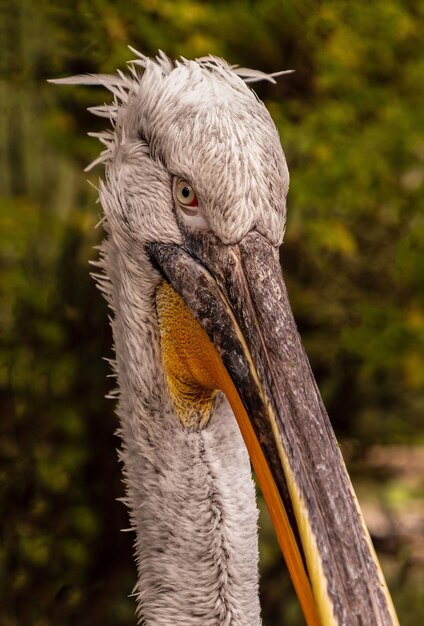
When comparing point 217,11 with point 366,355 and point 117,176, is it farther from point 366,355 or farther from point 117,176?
point 117,176

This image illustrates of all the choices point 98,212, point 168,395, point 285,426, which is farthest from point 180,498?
point 98,212

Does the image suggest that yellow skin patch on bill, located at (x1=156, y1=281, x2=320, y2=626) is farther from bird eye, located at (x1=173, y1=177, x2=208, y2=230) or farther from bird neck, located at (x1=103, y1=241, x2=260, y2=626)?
bird eye, located at (x1=173, y1=177, x2=208, y2=230)

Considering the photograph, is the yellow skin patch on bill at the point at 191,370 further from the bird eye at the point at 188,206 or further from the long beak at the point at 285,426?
the bird eye at the point at 188,206

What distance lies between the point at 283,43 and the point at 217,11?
742mm

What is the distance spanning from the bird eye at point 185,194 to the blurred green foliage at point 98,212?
2.46 m

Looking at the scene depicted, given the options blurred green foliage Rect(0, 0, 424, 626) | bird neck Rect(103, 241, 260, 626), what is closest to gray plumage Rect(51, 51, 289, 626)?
bird neck Rect(103, 241, 260, 626)

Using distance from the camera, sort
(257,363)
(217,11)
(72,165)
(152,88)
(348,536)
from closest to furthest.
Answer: (348,536), (257,363), (152,88), (217,11), (72,165)

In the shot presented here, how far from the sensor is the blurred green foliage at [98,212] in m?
5.02

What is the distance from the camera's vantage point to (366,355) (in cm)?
522

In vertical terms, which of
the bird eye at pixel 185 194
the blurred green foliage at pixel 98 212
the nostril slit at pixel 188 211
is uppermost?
the blurred green foliage at pixel 98 212

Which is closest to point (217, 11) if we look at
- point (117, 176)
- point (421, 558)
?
point (117, 176)

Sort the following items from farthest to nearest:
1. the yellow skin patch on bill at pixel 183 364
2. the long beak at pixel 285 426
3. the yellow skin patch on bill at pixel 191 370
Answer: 1. the yellow skin patch on bill at pixel 183 364
2. the yellow skin patch on bill at pixel 191 370
3. the long beak at pixel 285 426

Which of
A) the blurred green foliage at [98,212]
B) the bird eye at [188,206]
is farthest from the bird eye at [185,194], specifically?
the blurred green foliage at [98,212]

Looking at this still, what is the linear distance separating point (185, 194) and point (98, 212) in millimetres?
3091
